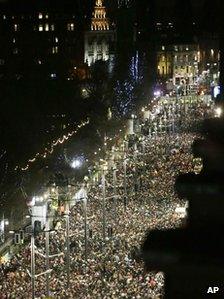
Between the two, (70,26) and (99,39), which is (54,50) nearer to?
(70,26)

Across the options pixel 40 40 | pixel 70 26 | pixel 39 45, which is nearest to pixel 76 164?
pixel 39 45

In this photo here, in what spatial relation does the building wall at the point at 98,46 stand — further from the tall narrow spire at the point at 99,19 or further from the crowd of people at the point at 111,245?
the crowd of people at the point at 111,245

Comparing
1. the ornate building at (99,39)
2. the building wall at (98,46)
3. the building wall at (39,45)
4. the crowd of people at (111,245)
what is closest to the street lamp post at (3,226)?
the crowd of people at (111,245)

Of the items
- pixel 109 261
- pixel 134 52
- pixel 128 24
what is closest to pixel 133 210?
pixel 109 261

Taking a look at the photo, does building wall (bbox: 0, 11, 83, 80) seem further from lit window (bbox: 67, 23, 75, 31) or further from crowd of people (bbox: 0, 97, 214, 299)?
crowd of people (bbox: 0, 97, 214, 299)

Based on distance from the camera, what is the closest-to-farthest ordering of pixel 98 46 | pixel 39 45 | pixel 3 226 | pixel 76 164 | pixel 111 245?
pixel 111 245 < pixel 3 226 < pixel 76 164 < pixel 39 45 < pixel 98 46

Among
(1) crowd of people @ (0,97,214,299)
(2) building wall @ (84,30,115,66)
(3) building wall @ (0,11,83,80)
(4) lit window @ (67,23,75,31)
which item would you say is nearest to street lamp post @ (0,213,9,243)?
(1) crowd of people @ (0,97,214,299)

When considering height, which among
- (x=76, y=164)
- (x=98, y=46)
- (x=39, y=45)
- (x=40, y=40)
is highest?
(x=98, y=46)
